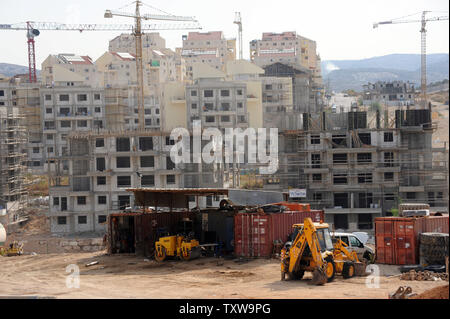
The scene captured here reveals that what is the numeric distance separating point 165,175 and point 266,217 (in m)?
32.0

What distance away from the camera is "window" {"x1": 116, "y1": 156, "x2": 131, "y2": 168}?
5584 cm

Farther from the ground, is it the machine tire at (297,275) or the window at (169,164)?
the window at (169,164)

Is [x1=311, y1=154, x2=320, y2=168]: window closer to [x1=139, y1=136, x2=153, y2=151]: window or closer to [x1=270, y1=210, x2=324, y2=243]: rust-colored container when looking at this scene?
[x1=139, y1=136, x2=153, y2=151]: window

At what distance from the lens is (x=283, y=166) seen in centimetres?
5569

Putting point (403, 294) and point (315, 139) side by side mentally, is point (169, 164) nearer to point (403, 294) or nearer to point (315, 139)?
point (315, 139)

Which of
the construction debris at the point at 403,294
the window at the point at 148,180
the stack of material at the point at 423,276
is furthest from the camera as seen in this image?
the window at the point at 148,180

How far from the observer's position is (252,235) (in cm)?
2464

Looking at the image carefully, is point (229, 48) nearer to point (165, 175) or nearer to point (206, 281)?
point (165, 175)

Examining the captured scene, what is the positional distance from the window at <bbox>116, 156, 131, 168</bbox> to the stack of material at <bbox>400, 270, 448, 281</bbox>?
39.0 metres

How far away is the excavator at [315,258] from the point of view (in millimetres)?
18391

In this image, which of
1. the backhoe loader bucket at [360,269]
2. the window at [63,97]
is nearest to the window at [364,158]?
the backhoe loader bucket at [360,269]

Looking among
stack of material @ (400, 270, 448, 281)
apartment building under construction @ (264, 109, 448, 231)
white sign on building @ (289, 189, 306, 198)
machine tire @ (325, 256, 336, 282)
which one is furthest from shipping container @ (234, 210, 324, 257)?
apartment building under construction @ (264, 109, 448, 231)

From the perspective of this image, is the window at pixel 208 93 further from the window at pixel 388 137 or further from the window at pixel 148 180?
the window at pixel 388 137
